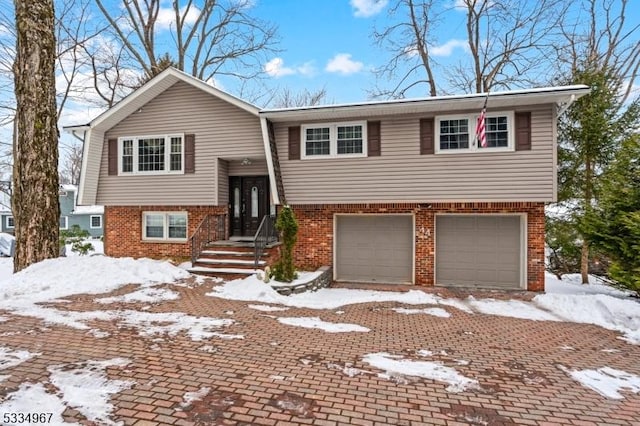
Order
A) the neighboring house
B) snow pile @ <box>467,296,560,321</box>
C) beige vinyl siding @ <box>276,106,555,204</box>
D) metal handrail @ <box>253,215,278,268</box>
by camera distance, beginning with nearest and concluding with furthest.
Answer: snow pile @ <box>467,296,560,321</box> < beige vinyl siding @ <box>276,106,555,204</box> < the neighboring house < metal handrail @ <box>253,215,278,268</box>

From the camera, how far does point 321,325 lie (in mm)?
6297

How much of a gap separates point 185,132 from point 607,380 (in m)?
11.1

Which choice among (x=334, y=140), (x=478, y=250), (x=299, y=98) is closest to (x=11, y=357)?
(x=334, y=140)

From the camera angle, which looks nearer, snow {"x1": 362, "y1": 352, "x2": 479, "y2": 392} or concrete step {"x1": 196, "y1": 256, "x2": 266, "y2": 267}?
snow {"x1": 362, "y1": 352, "x2": 479, "y2": 392}

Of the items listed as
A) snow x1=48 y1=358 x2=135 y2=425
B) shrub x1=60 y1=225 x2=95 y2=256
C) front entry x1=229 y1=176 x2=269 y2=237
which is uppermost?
front entry x1=229 y1=176 x2=269 y2=237

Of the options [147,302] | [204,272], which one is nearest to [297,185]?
[204,272]

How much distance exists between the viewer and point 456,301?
867cm

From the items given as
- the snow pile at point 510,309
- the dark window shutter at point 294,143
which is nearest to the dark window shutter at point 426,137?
the dark window shutter at point 294,143

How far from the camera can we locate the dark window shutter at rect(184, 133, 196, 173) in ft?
36.6

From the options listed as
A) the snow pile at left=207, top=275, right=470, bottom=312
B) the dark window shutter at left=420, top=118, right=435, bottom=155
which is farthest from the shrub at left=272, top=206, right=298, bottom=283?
the dark window shutter at left=420, top=118, right=435, bottom=155

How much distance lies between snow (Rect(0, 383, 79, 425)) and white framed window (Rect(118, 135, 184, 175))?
8573 mm

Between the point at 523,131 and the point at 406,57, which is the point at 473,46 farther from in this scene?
the point at 523,131

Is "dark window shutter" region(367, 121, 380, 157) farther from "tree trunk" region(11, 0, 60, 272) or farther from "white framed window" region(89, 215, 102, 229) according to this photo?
"white framed window" region(89, 215, 102, 229)

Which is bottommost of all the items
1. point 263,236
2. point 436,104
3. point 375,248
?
point 375,248
